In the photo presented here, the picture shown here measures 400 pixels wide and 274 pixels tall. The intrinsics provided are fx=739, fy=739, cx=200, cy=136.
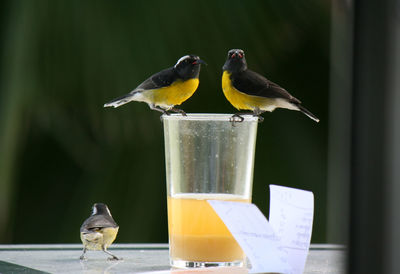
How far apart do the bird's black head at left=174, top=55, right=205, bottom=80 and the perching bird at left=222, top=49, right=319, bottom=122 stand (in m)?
0.07

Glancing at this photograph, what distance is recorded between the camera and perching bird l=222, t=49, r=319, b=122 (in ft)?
3.72

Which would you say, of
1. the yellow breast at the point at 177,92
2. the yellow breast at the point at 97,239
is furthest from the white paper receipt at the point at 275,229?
the yellow breast at the point at 177,92

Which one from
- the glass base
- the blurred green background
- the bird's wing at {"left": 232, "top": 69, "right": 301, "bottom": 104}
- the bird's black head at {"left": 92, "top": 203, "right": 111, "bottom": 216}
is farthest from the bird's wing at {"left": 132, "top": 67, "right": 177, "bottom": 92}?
the blurred green background

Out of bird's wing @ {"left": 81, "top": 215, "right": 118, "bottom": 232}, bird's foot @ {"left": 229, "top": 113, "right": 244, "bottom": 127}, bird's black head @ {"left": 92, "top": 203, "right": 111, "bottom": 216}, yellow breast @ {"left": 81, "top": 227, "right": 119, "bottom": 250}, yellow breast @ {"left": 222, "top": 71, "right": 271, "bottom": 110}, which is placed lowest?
yellow breast @ {"left": 81, "top": 227, "right": 119, "bottom": 250}

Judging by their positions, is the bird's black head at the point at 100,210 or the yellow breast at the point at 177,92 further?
the yellow breast at the point at 177,92

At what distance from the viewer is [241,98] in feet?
3.81

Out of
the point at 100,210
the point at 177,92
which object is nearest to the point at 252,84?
→ the point at 177,92

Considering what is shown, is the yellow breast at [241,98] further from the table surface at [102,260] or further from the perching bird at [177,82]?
the table surface at [102,260]

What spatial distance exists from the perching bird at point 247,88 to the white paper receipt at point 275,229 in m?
0.32

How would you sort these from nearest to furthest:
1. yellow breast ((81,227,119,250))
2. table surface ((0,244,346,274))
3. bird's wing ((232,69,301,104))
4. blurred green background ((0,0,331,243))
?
1. table surface ((0,244,346,274))
2. yellow breast ((81,227,119,250))
3. bird's wing ((232,69,301,104))
4. blurred green background ((0,0,331,243))

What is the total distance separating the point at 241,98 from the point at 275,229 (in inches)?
15.2

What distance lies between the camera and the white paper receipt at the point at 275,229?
2.32ft

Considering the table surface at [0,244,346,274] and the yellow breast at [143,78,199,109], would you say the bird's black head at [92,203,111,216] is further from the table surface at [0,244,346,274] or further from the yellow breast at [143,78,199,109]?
the yellow breast at [143,78,199,109]

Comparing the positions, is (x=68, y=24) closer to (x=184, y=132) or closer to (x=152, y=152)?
(x=152, y=152)
